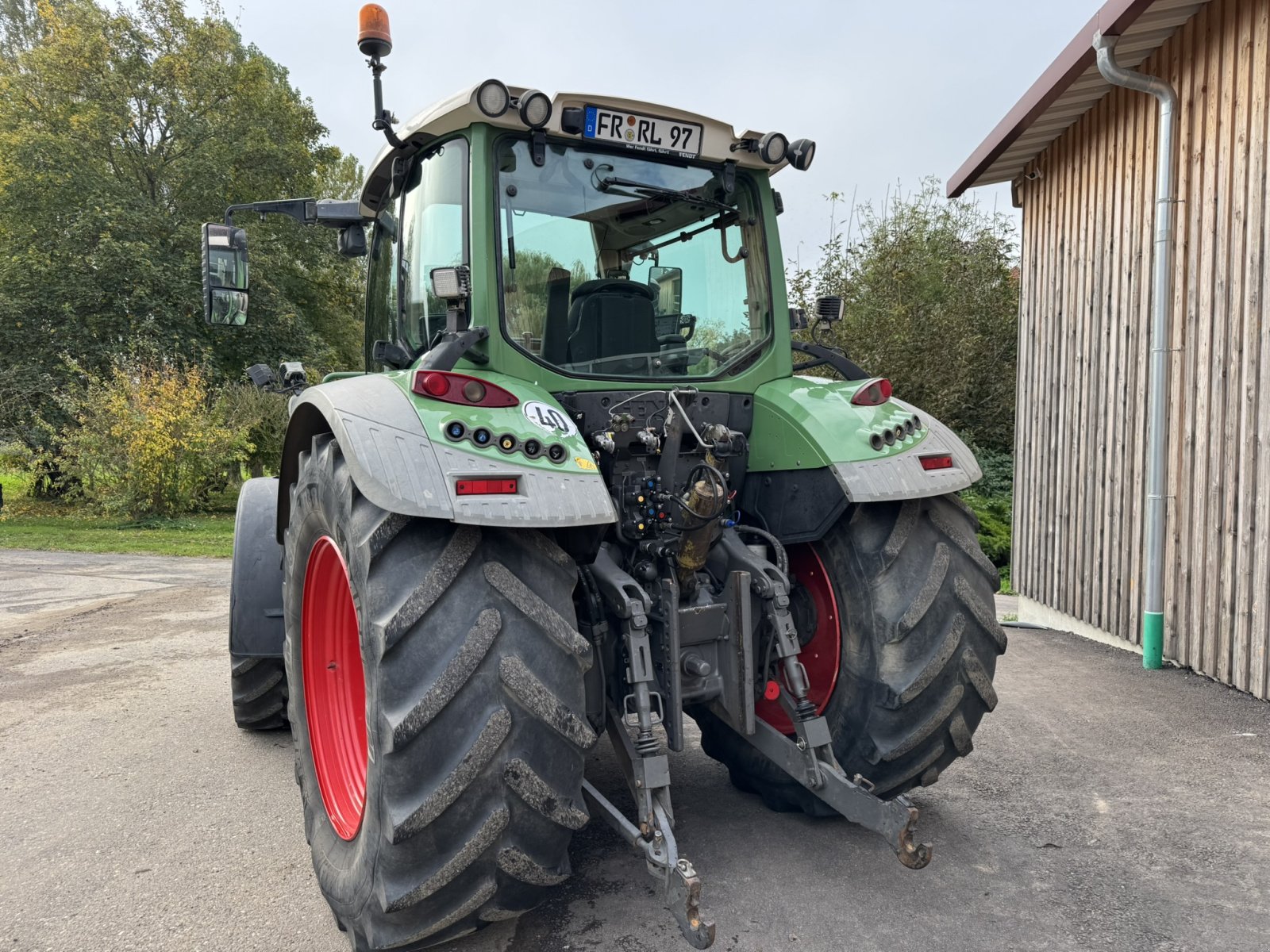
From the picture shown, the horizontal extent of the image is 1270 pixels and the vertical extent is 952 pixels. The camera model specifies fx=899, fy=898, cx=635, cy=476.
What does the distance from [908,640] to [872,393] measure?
86cm

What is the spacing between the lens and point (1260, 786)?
3.57 m

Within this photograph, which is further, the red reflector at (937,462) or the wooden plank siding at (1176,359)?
the wooden plank siding at (1176,359)

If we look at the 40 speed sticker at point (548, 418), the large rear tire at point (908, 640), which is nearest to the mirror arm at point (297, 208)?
the 40 speed sticker at point (548, 418)

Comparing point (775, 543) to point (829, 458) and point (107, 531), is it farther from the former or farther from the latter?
point (107, 531)

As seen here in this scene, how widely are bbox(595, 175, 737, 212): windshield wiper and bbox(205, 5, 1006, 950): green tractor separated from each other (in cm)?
1

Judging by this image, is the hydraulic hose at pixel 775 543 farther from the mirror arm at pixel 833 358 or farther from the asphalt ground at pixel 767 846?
the asphalt ground at pixel 767 846

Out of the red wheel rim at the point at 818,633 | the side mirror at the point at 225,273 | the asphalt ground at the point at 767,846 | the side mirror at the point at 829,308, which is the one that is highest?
the side mirror at the point at 225,273

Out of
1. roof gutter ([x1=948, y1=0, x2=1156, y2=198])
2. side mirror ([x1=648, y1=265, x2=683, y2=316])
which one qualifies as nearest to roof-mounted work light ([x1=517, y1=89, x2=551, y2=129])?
side mirror ([x1=648, y1=265, x2=683, y2=316])

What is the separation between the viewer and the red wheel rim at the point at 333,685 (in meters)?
2.83

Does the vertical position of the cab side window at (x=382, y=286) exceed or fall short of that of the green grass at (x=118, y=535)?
it exceeds it

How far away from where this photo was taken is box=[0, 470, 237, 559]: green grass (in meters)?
12.4

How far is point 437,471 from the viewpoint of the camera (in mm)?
2193

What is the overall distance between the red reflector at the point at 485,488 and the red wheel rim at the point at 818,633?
1223 millimetres

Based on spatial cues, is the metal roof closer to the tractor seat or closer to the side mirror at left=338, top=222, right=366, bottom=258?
the tractor seat
